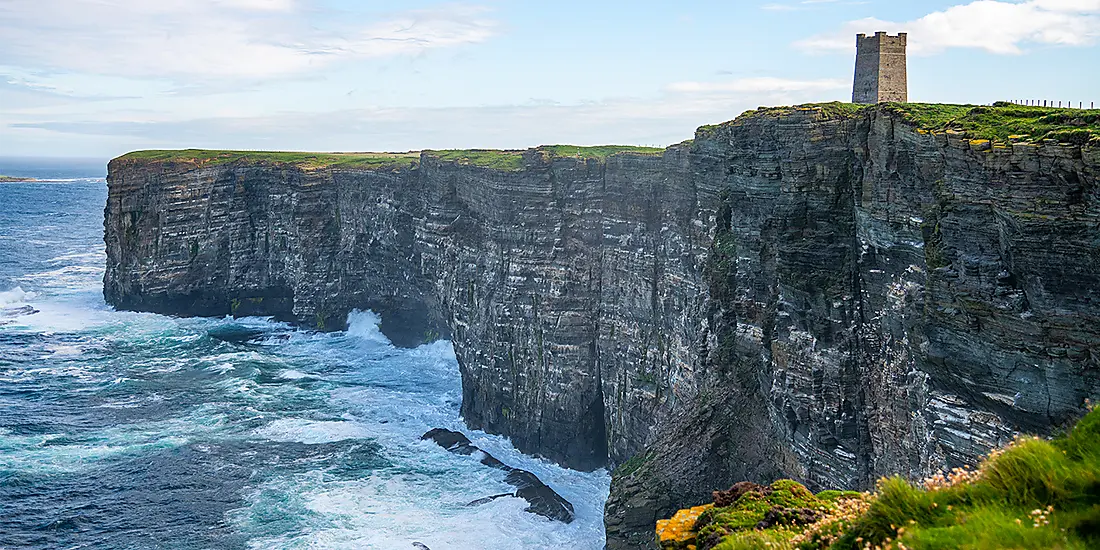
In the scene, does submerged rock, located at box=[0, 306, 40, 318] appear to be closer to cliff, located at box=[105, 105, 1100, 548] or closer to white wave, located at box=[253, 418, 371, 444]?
cliff, located at box=[105, 105, 1100, 548]

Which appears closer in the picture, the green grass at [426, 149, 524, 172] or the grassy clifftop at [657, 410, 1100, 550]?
the grassy clifftop at [657, 410, 1100, 550]

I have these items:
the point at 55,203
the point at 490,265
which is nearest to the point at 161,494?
the point at 490,265

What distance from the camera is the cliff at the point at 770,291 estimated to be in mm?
20156

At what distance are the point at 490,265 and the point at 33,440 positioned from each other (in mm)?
28209

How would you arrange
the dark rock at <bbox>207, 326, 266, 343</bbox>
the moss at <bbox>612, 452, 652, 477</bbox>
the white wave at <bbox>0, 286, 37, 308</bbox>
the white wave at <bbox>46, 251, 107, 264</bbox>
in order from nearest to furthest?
the moss at <bbox>612, 452, 652, 477</bbox> → the dark rock at <bbox>207, 326, 266, 343</bbox> → the white wave at <bbox>0, 286, 37, 308</bbox> → the white wave at <bbox>46, 251, 107, 264</bbox>

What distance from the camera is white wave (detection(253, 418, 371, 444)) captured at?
51781mm

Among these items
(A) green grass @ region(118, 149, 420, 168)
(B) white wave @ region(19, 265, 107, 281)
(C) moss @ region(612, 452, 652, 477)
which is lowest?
(C) moss @ region(612, 452, 652, 477)

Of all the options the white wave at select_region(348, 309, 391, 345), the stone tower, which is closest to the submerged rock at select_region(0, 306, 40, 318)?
the white wave at select_region(348, 309, 391, 345)

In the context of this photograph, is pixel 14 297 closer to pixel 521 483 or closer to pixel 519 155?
pixel 519 155

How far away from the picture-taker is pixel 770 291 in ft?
102

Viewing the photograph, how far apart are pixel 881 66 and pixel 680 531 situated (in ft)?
102

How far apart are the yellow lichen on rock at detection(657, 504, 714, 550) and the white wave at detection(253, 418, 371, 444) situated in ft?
125

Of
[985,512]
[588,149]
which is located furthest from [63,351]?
[985,512]

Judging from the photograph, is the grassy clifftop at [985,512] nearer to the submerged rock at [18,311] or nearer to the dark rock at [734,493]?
the dark rock at [734,493]
